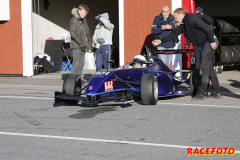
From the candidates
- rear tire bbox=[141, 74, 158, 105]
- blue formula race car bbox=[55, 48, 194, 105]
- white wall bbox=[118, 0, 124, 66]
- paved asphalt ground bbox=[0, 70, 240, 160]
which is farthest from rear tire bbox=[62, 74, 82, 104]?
white wall bbox=[118, 0, 124, 66]

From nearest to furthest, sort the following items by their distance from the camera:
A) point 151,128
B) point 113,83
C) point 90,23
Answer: point 151,128 → point 113,83 → point 90,23

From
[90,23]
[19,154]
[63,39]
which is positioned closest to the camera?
[19,154]

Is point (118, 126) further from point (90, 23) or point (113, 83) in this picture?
point (90, 23)

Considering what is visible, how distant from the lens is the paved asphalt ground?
631 cm

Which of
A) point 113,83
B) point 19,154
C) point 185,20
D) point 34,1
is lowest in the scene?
point 19,154

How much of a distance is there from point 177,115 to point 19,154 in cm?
347

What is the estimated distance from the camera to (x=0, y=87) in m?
14.2

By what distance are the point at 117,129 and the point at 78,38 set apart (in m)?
4.94

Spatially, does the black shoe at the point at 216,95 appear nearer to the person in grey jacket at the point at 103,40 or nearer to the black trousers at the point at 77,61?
the black trousers at the point at 77,61

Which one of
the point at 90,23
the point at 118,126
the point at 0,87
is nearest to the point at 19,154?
the point at 118,126

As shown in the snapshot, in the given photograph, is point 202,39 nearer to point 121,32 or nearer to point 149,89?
point 149,89

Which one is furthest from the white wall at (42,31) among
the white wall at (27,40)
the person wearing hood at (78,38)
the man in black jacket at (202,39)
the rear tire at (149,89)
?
the rear tire at (149,89)

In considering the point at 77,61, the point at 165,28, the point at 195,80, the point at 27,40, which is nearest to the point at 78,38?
the point at 77,61

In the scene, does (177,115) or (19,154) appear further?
(177,115)
